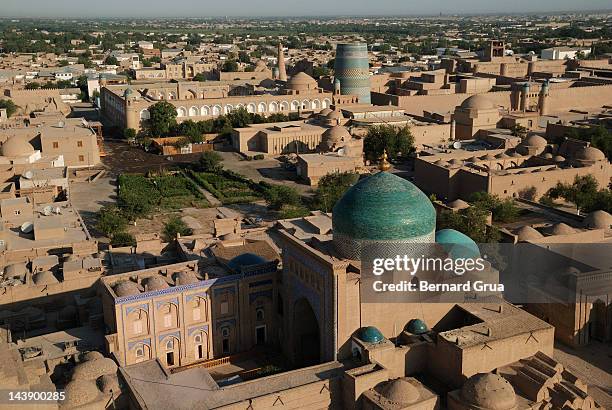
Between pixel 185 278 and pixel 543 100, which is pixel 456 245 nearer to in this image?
pixel 185 278

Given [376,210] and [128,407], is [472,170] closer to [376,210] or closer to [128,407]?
[376,210]

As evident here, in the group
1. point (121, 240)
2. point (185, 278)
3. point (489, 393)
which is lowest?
point (121, 240)

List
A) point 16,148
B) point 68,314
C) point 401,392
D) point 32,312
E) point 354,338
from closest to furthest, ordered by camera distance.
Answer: point 401,392 → point 354,338 → point 32,312 → point 68,314 → point 16,148

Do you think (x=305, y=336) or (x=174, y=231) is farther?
(x=174, y=231)

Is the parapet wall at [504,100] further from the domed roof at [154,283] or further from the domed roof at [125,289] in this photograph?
the domed roof at [125,289]

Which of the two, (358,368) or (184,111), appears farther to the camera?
(184,111)

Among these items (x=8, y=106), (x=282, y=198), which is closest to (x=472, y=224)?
(x=282, y=198)

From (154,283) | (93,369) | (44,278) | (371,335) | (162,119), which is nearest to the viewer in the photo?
(93,369)

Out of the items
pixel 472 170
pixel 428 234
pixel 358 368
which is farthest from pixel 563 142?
pixel 358 368

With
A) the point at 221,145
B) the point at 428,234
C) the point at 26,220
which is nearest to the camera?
the point at 428,234
